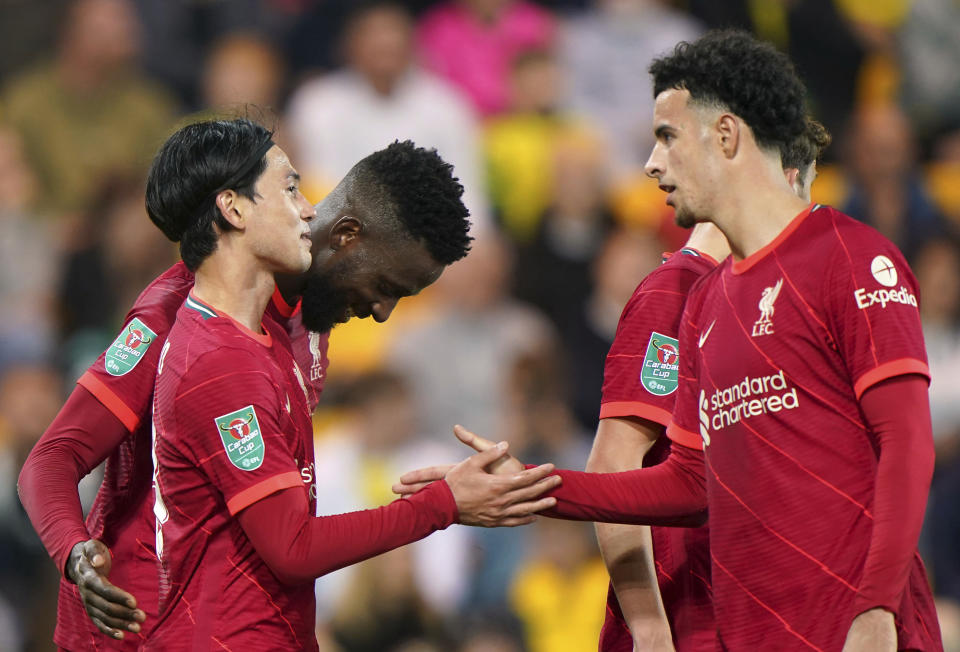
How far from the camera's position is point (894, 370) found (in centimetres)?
249

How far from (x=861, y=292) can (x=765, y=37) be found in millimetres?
5565

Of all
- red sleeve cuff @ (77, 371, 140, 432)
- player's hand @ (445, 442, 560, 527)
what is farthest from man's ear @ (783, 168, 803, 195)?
red sleeve cuff @ (77, 371, 140, 432)

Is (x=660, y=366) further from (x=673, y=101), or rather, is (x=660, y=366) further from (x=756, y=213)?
(x=673, y=101)

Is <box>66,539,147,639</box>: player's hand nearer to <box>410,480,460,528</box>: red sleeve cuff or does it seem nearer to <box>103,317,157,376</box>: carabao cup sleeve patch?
<box>103,317,157,376</box>: carabao cup sleeve patch

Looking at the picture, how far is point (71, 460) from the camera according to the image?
10.5ft

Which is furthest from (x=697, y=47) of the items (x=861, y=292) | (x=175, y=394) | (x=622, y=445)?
(x=175, y=394)

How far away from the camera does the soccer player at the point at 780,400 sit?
250cm

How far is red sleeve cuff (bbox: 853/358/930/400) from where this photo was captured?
98.0 inches

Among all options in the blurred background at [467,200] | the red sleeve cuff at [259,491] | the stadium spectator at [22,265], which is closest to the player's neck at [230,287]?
the red sleeve cuff at [259,491]

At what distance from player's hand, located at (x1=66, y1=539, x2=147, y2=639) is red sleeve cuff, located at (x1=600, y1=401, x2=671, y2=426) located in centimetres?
124

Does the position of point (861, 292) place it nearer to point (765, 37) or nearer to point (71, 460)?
point (71, 460)

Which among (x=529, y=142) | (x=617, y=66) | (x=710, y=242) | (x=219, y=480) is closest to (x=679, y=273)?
(x=710, y=242)

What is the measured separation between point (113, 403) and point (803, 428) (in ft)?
5.48

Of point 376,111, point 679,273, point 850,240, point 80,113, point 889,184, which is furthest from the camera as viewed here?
point 889,184
